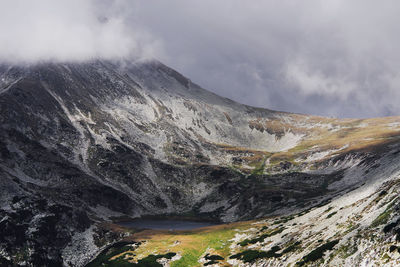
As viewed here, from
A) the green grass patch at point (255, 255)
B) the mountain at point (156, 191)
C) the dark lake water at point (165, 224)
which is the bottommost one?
the dark lake water at point (165, 224)

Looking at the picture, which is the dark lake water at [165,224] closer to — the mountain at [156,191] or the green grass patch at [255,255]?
the mountain at [156,191]

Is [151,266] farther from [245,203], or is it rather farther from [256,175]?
[256,175]

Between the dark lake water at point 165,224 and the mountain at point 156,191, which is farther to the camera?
the dark lake water at point 165,224

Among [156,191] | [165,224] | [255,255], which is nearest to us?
[255,255]

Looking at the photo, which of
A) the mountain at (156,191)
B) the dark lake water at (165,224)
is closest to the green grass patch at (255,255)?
the mountain at (156,191)

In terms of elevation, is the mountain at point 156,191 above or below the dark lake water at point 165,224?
above

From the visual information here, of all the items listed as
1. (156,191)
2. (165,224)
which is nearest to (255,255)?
(165,224)

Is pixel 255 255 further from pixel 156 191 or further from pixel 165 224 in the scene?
pixel 156 191

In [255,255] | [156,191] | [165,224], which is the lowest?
[165,224]

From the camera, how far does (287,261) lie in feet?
127

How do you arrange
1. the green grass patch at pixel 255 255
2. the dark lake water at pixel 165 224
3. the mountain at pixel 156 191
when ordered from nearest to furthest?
the mountain at pixel 156 191 → the green grass patch at pixel 255 255 → the dark lake water at pixel 165 224

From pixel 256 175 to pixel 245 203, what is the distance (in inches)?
1901

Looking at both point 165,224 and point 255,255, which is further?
point 165,224

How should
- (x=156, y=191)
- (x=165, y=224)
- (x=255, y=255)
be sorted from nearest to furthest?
1. (x=255, y=255)
2. (x=165, y=224)
3. (x=156, y=191)
